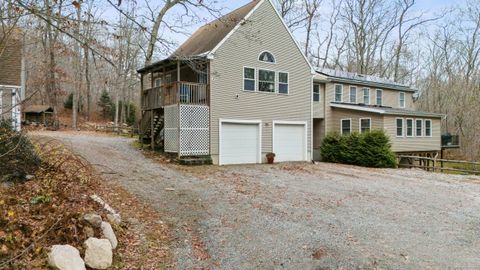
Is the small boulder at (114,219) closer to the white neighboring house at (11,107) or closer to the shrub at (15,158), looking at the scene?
the white neighboring house at (11,107)

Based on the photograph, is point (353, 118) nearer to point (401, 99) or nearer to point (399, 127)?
point (399, 127)

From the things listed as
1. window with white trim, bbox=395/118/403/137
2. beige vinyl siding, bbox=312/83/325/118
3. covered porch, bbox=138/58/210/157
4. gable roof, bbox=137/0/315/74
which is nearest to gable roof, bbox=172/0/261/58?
gable roof, bbox=137/0/315/74

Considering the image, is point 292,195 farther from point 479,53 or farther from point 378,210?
point 479,53

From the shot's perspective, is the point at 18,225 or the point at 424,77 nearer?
the point at 18,225

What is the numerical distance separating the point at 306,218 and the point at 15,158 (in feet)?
22.6

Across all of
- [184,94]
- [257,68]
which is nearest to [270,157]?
[257,68]

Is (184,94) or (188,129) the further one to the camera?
(184,94)

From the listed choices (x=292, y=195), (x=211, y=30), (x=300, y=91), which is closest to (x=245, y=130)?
(x=300, y=91)

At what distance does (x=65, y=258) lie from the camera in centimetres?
469

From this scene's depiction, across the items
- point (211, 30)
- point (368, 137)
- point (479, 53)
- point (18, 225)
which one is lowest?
point (18, 225)

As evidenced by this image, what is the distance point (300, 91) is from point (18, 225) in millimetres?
16187

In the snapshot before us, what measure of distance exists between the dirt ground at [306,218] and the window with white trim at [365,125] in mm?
7774

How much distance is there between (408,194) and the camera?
11.2 metres

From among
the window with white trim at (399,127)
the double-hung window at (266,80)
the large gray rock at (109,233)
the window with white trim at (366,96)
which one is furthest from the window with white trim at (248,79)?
the large gray rock at (109,233)
